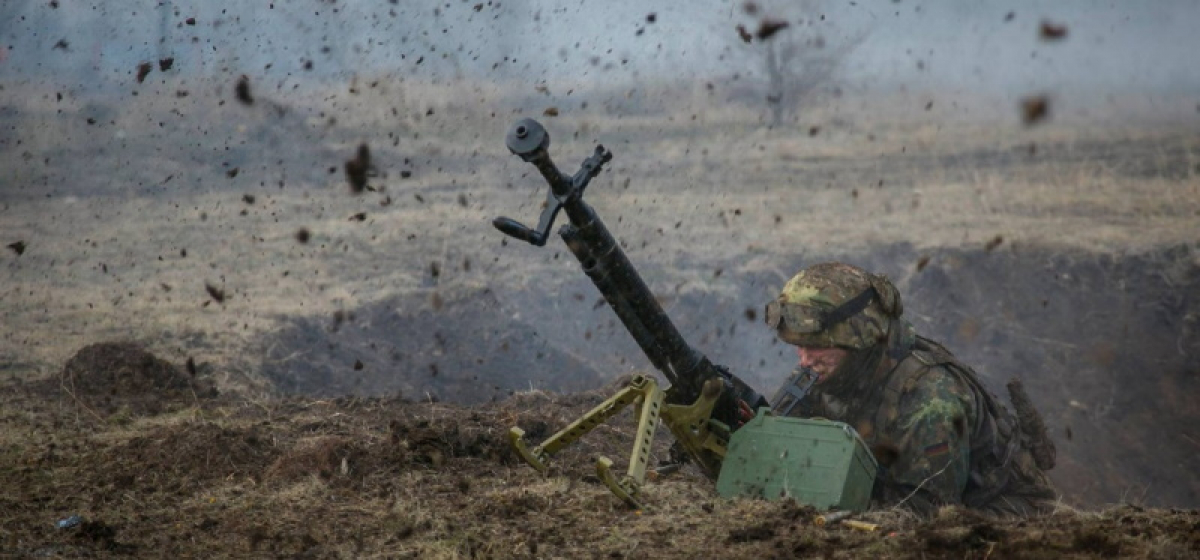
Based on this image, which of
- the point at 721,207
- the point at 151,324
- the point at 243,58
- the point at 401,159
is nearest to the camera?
the point at 151,324

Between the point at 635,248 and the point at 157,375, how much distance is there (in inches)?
282

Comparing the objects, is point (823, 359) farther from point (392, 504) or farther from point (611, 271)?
point (392, 504)

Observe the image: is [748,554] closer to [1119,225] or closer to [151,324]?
[151,324]

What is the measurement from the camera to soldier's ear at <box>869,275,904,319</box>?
22.0 ft

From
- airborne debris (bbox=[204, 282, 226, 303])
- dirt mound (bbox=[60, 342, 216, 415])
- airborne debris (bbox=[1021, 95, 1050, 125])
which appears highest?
airborne debris (bbox=[1021, 95, 1050, 125])

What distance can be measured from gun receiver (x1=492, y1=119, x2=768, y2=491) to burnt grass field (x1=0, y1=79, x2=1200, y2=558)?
37cm

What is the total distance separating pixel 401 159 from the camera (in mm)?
20156

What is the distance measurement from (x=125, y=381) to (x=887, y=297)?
5.74m

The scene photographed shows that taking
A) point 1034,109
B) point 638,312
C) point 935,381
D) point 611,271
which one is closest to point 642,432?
point 638,312

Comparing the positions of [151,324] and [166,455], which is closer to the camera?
[166,455]

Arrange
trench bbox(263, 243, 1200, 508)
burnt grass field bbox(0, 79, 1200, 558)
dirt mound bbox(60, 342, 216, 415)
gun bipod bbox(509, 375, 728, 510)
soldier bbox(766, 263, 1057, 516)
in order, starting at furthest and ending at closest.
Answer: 1. trench bbox(263, 243, 1200, 508)
2. dirt mound bbox(60, 342, 216, 415)
3. soldier bbox(766, 263, 1057, 516)
4. burnt grass field bbox(0, 79, 1200, 558)
5. gun bipod bbox(509, 375, 728, 510)

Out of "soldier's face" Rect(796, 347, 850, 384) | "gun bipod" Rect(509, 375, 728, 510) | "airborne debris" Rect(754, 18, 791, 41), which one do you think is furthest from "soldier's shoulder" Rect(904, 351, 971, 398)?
"airborne debris" Rect(754, 18, 791, 41)

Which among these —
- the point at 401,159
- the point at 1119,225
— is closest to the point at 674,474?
the point at 1119,225

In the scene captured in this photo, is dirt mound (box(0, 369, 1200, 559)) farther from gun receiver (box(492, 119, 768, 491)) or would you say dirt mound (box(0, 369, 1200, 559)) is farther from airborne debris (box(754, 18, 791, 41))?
airborne debris (box(754, 18, 791, 41))
